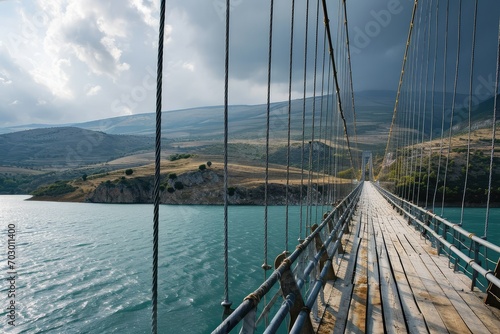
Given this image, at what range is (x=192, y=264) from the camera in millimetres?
17797

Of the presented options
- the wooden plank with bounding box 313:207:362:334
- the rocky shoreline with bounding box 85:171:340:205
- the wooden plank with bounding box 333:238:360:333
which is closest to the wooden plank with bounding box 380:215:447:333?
the wooden plank with bounding box 333:238:360:333

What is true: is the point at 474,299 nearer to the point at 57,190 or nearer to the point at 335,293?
the point at 335,293

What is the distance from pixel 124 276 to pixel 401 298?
14794 mm

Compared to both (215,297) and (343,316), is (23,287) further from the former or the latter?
(343,316)

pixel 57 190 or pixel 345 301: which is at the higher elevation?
pixel 345 301

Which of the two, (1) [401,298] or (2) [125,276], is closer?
(1) [401,298]

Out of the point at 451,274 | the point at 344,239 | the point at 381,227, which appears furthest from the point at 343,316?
the point at 381,227

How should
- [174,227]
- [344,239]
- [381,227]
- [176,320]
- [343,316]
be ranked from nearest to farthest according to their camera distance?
[343,316], [344,239], [176,320], [381,227], [174,227]

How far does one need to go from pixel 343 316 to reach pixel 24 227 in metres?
36.5

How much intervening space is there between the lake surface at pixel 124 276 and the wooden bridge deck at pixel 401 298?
20.0 ft

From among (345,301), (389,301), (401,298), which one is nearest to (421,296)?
(401,298)

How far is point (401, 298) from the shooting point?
15.4 feet

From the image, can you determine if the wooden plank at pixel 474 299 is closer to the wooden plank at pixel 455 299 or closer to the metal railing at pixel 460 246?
the wooden plank at pixel 455 299

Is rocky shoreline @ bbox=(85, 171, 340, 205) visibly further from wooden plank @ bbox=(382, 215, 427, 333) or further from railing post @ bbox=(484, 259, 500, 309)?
railing post @ bbox=(484, 259, 500, 309)
